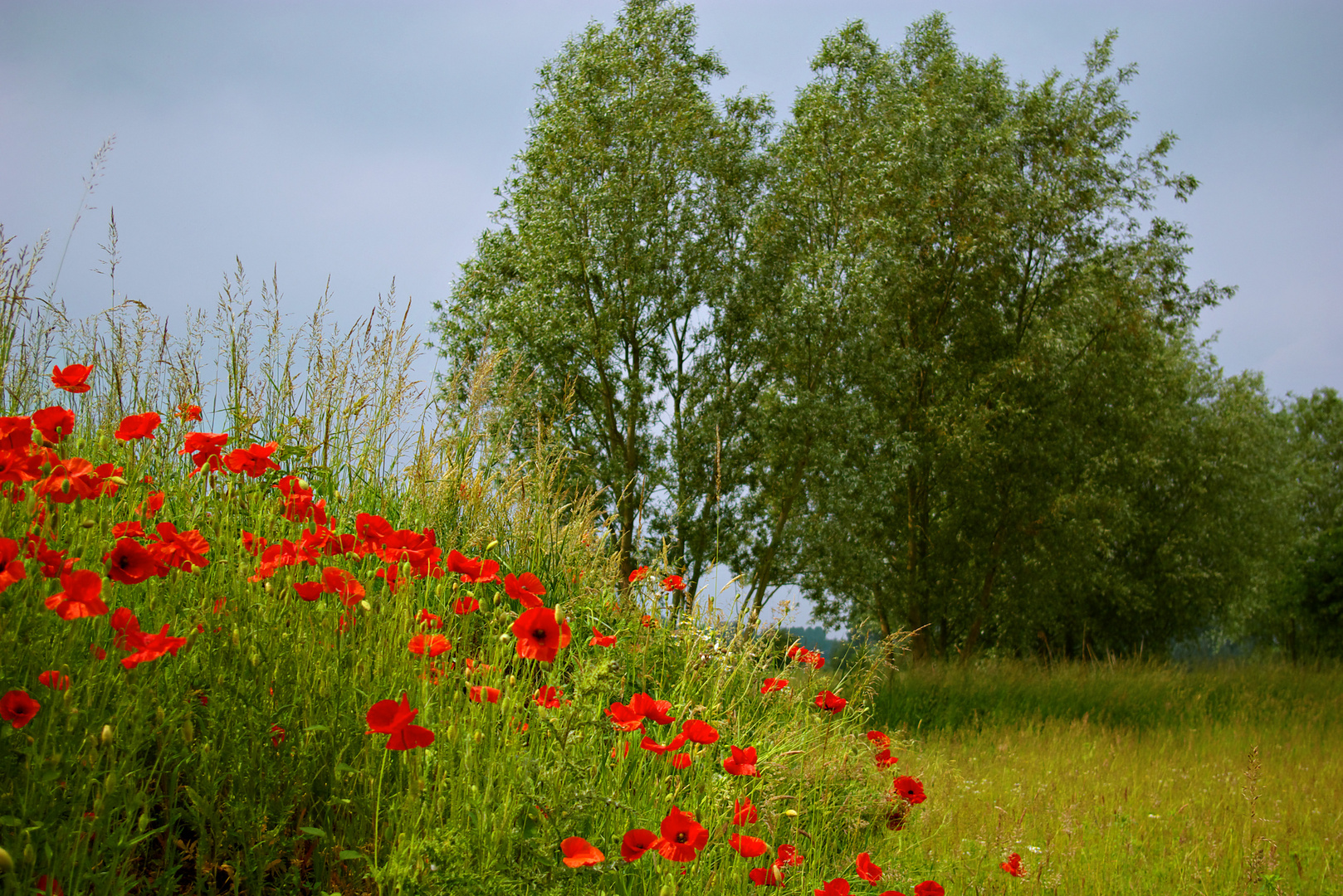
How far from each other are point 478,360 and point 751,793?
285cm

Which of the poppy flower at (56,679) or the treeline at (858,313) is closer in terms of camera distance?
the poppy flower at (56,679)

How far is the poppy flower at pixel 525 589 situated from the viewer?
213 centimetres

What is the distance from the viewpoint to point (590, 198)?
15.0 m

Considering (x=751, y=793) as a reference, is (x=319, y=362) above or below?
above

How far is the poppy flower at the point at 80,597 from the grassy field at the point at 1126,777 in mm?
3136

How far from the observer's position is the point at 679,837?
1.89 metres

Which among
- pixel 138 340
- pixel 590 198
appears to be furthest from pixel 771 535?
pixel 138 340

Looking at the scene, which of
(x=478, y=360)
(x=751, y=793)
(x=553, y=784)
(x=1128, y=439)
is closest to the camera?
(x=553, y=784)

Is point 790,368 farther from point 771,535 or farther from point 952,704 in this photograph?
point 952,704

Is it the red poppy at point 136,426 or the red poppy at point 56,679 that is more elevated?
the red poppy at point 136,426

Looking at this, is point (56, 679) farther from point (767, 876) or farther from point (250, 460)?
point (767, 876)

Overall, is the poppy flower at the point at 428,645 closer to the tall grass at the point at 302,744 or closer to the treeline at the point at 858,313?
the tall grass at the point at 302,744

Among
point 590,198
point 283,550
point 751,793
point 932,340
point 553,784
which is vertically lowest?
point 751,793

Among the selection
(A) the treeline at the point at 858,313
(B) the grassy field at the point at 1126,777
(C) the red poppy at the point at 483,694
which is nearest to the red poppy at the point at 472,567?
(C) the red poppy at the point at 483,694
